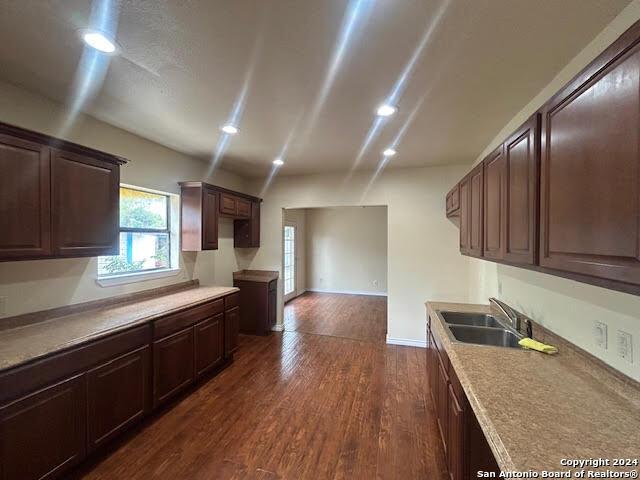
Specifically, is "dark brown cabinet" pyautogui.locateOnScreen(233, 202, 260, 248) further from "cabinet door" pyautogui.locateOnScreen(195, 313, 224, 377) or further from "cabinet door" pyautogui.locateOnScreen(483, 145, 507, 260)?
"cabinet door" pyautogui.locateOnScreen(483, 145, 507, 260)

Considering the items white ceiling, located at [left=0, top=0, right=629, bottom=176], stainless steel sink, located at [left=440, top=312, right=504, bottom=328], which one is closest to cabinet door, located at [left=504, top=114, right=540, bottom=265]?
white ceiling, located at [left=0, top=0, right=629, bottom=176]

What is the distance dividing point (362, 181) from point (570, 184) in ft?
11.1

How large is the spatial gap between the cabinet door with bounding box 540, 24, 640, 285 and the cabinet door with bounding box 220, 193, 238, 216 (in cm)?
353

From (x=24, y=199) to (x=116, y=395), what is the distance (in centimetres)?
149

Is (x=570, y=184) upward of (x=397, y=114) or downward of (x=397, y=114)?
downward

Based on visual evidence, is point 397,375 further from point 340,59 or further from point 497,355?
point 340,59

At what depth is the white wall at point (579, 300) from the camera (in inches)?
48.3

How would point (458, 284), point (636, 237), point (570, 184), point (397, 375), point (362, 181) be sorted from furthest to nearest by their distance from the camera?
point (362, 181), point (458, 284), point (397, 375), point (570, 184), point (636, 237)

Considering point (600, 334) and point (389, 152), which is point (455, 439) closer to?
point (600, 334)

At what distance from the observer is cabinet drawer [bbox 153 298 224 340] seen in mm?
2408

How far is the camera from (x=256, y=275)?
4.73 metres

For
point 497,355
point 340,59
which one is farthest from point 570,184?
point 340,59

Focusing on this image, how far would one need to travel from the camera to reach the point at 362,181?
4340 millimetres

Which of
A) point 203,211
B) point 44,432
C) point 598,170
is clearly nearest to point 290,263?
point 203,211
